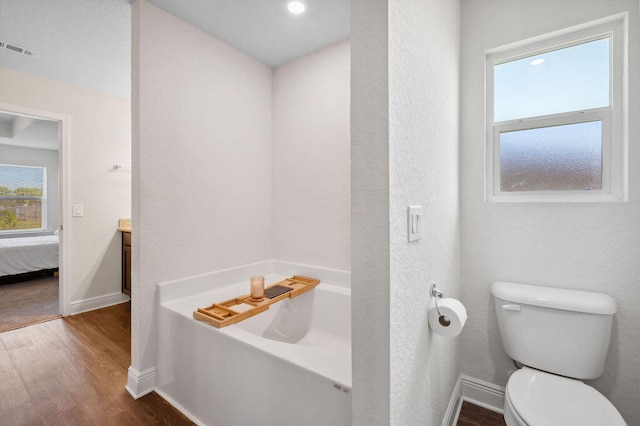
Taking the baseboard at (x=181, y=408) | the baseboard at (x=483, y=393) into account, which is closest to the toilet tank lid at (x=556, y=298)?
the baseboard at (x=483, y=393)

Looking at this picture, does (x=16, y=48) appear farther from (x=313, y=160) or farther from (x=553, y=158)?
(x=553, y=158)

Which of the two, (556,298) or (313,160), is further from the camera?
(313,160)

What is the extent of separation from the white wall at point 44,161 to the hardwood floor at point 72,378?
390 centimetres

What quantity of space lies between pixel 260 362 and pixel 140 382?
1028mm

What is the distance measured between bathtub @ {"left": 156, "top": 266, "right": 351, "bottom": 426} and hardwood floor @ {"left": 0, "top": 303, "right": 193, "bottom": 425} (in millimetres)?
210

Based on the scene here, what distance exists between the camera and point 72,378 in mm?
1868

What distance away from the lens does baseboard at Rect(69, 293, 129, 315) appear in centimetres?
292

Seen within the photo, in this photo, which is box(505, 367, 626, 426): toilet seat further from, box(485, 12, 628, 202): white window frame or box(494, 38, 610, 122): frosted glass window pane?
box(494, 38, 610, 122): frosted glass window pane

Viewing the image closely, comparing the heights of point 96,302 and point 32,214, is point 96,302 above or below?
below

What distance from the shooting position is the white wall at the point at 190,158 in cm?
173

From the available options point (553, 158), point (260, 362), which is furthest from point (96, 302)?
point (553, 158)

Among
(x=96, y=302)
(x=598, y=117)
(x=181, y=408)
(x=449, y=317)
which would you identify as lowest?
(x=181, y=408)

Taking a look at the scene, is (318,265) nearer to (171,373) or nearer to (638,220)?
(171,373)

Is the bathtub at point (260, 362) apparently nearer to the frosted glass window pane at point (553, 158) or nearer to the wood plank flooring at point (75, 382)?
the wood plank flooring at point (75, 382)
